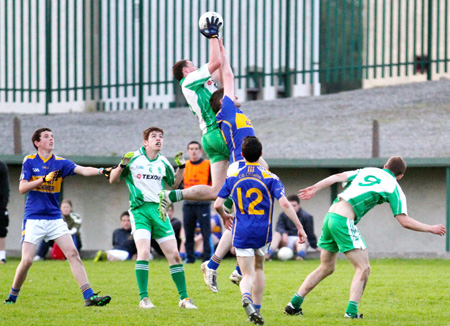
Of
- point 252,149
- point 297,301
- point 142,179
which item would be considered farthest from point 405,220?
point 142,179

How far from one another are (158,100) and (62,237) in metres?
14.3

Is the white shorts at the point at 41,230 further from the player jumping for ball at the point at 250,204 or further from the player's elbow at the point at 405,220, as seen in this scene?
the player's elbow at the point at 405,220

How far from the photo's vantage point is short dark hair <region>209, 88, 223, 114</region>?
33.6 feet

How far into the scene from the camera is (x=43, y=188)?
10.2 meters

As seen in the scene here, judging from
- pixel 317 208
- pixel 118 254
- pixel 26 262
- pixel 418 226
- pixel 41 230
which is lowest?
pixel 118 254

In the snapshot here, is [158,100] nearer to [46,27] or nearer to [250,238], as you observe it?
[46,27]

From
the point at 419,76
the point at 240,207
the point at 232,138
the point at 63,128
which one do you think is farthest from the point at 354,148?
the point at 240,207

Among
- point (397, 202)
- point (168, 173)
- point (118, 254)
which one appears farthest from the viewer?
point (118, 254)

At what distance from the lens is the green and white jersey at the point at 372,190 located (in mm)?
9016

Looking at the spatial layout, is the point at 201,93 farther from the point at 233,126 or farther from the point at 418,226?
the point at 418,226

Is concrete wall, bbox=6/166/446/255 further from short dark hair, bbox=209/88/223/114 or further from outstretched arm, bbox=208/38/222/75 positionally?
outstretched arm, bbox=208/38/222/75

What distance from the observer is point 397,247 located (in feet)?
60.4

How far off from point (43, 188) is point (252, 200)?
298 centimetres

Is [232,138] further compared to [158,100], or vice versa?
[158,100]
